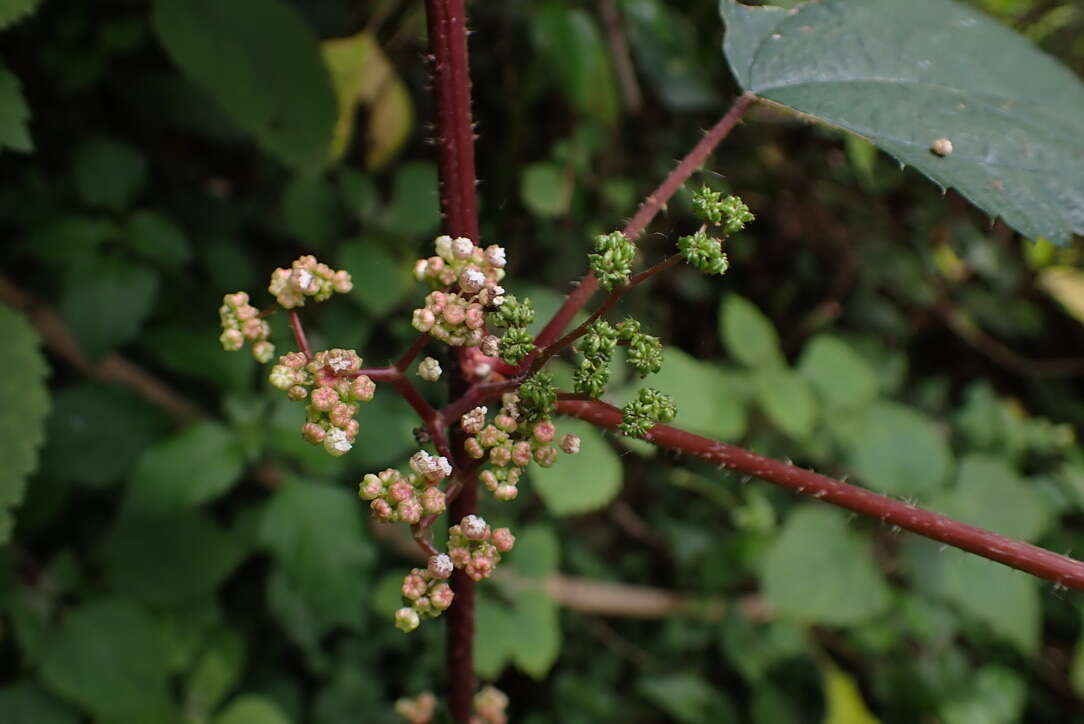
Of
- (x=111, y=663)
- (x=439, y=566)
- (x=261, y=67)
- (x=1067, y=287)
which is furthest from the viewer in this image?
(x=1067, y=287)

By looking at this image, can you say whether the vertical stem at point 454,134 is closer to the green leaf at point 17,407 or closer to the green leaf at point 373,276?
the green leaf at point 17,407

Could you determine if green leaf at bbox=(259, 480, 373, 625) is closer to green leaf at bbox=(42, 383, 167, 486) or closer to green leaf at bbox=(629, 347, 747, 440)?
green leaf at bbox=(42, 383, 167, 486)

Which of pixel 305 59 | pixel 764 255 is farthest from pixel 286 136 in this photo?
pixel 764 255

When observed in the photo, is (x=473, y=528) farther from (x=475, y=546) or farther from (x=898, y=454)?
(x=898, y=454)

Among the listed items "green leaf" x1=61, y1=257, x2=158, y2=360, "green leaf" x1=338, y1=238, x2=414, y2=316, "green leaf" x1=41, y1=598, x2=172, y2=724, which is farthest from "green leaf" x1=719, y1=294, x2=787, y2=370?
"green leaf" x1=41, y1=598, x2=172, y2=724

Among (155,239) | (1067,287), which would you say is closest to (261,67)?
(155,239)
